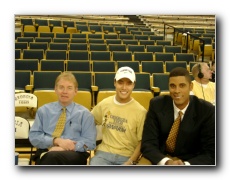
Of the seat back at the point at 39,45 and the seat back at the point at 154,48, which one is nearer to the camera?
A: the seat back at the point at 39,45

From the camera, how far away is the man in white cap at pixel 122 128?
2365 millimetres

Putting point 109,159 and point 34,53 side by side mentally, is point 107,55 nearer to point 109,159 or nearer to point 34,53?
point 34,53

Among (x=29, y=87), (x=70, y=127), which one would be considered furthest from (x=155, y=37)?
(x=70, y=127)

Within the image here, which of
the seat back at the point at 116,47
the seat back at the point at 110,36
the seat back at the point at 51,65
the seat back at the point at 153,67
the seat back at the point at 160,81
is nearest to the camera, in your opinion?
the seat back at the point at 160,81

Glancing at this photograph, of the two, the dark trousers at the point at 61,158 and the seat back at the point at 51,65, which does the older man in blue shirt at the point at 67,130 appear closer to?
the dark trousers at the point at 61,158

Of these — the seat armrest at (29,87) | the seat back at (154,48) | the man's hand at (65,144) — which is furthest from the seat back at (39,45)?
the man's hand at (65,144)

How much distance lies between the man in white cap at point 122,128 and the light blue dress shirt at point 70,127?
92mm

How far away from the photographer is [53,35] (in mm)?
7129

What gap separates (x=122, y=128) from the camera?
238 cm

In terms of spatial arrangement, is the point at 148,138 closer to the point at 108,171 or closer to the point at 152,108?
the point at 152,108

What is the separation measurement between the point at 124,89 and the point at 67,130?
0.47 meters

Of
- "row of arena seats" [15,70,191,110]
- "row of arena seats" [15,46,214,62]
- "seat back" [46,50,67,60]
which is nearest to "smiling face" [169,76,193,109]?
"row of arena seats" [15,70,191,110]
